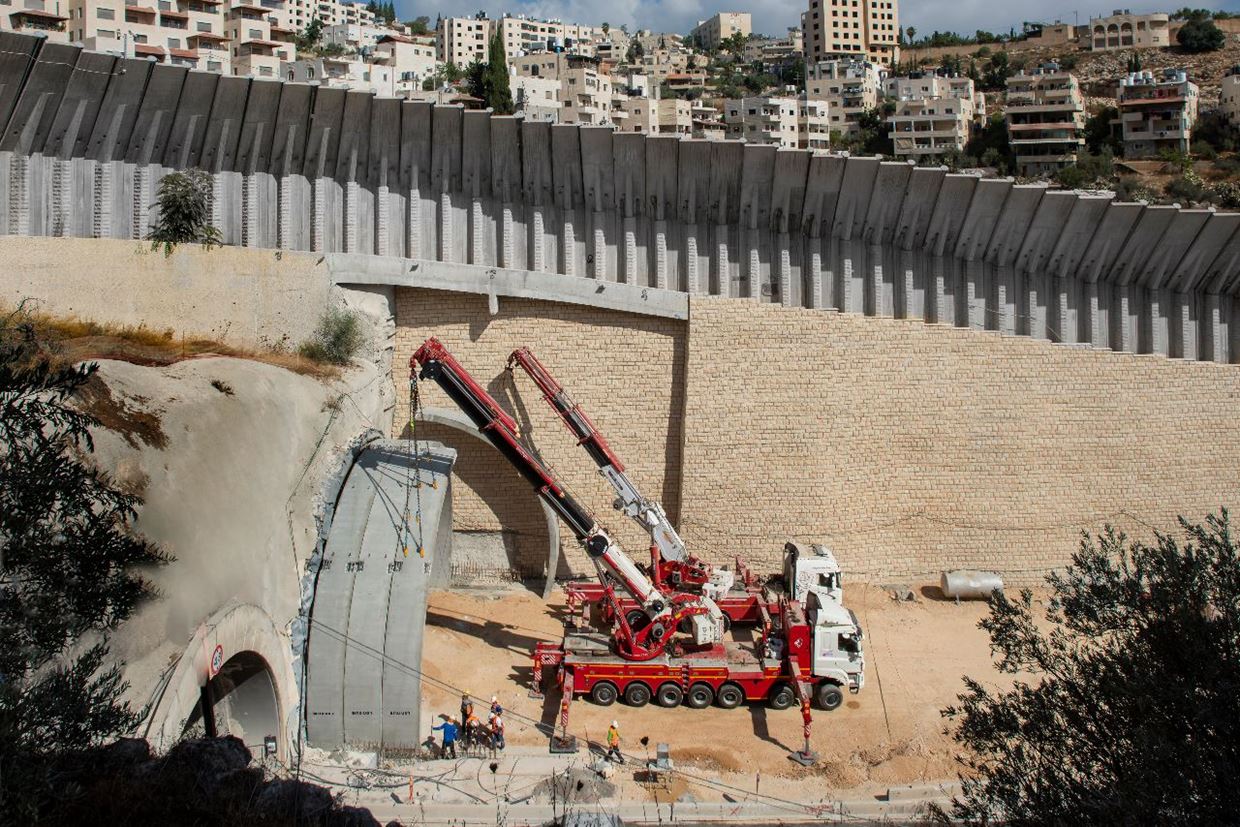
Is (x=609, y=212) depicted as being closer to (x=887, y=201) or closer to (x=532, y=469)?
(x=887, y=201)

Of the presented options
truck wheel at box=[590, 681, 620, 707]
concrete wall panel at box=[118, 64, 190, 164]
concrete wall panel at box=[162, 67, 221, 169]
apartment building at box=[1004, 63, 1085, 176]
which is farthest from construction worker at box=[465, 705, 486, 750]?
apartment building at box=[1004, 63, 1085, 176]

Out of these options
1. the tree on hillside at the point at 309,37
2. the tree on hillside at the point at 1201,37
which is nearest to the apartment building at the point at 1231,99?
the tree on hillside at the point at 1201,37

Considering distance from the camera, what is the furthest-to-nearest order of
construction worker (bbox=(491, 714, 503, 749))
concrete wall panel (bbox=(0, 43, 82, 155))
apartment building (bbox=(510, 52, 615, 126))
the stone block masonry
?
apartment building (bbox=(510, 52, 615, 126)) → the stone block masonry → concrete wall panel (bbox=(0, 43, 82, 155)) → construction worker (bbox=(491, 714, 503, 749))

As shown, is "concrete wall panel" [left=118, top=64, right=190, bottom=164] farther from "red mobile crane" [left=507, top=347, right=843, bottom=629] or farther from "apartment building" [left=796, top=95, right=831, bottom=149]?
"apartment building" [left=796, top=95, right=831, bottom=149]

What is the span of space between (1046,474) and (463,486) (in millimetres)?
11113

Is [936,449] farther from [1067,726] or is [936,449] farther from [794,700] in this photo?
[1067,726]

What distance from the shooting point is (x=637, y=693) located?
54.8 ft

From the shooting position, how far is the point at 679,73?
9669 centimetres

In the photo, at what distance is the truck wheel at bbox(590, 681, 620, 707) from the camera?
1666 cm

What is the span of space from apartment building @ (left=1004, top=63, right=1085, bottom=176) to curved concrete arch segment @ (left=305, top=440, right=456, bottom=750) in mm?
53331

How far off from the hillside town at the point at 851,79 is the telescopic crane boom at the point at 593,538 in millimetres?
28416

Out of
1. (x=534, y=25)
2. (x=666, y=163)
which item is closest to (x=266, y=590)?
(x=666, y=163)

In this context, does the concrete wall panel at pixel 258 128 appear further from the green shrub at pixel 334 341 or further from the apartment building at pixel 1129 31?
the apartment building at pixel 1129 31

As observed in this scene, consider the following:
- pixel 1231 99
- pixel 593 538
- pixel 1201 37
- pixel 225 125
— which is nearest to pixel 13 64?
pixel 225 125
